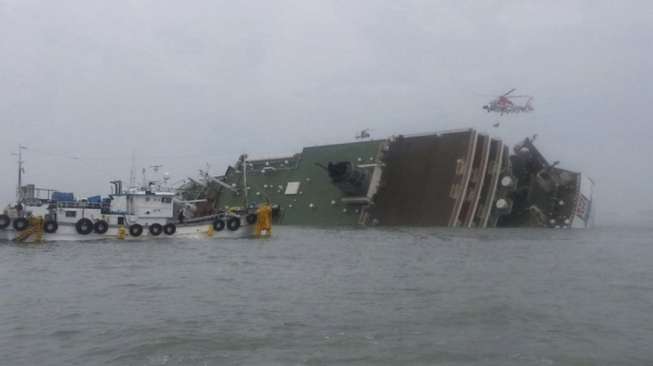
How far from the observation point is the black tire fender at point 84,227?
32.9m

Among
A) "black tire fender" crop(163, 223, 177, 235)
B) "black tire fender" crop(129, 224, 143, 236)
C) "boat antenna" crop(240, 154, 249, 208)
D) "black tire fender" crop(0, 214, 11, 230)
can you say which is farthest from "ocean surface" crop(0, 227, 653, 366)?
"boat antenna" crop(240, 154, 249, 208)

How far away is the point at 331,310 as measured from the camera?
13.3 m

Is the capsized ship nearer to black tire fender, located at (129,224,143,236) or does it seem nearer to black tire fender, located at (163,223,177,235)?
black tire fender, located at (163,223,177,235)

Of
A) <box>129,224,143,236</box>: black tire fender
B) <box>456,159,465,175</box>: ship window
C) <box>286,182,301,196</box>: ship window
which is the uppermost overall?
<box>456,159,465,175</box>: ship window

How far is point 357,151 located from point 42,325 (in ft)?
143

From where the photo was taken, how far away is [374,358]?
31.3 feet

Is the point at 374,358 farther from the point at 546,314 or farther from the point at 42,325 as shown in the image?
Answer: the point at 42,325

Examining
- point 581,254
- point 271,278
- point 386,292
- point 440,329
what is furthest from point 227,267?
point 581,254

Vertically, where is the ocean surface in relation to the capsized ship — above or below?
below

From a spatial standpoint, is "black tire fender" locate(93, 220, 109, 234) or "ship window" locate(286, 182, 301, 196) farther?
"ship window" locate(286, 182, 301, 196)

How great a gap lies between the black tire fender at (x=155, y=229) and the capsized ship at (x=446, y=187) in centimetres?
1816

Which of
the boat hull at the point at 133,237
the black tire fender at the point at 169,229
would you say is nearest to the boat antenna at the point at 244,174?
the boat hull at the point at 133,237

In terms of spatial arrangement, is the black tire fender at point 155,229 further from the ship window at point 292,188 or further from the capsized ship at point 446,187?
the ship window at point 292,188

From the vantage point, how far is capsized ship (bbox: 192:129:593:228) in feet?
155
